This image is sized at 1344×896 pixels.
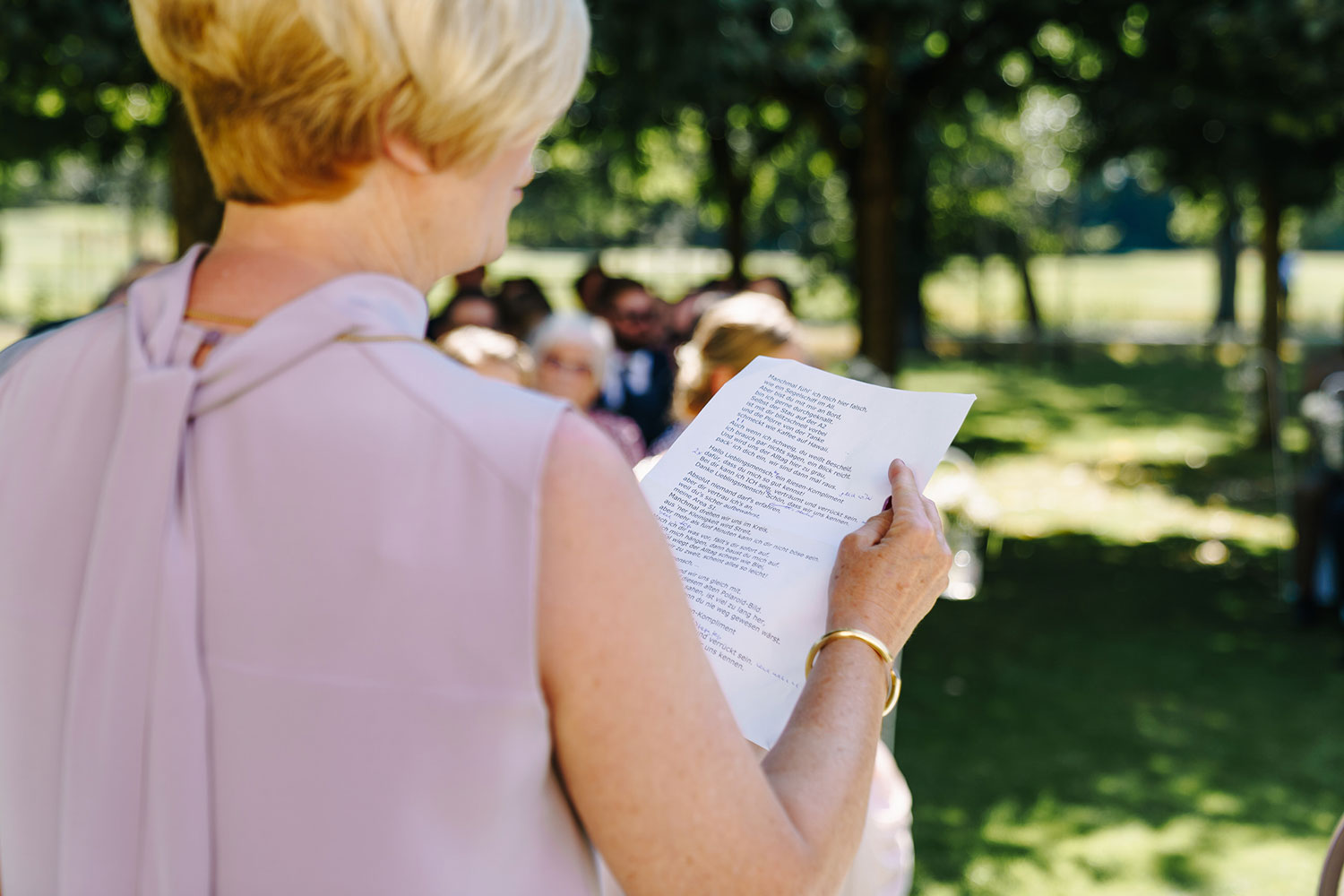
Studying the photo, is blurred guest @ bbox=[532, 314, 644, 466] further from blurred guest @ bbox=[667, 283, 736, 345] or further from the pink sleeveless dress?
the pink sleeveless dress

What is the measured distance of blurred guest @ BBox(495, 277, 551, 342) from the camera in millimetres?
6660

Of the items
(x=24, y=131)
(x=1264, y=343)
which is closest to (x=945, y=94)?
(x=1264, y=343)

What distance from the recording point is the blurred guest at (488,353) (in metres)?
4.16

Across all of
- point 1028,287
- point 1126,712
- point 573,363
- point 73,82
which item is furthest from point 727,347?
point 1028,287

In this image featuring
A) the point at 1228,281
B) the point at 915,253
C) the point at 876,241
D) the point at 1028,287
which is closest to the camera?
the point at 876,241

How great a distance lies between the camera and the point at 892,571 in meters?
1.22

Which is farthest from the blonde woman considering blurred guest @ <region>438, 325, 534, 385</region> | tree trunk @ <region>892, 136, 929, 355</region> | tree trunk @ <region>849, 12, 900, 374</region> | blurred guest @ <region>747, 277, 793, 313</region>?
tree trunk @ <region>892, 136, 929, 355</region>

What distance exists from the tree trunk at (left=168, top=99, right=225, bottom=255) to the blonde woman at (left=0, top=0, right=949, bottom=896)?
4.28 m

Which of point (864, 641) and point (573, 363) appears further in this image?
point (573, 363)

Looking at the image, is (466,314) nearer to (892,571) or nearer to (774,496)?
(774,496)

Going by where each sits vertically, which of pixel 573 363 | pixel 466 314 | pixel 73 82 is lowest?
pixel 573 363

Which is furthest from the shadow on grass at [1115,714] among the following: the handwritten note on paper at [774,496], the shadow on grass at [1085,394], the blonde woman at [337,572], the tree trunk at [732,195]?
the shadow on grass at [1085,394]

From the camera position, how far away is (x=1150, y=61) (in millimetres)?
9102

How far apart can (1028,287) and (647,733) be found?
29567 millimetres
